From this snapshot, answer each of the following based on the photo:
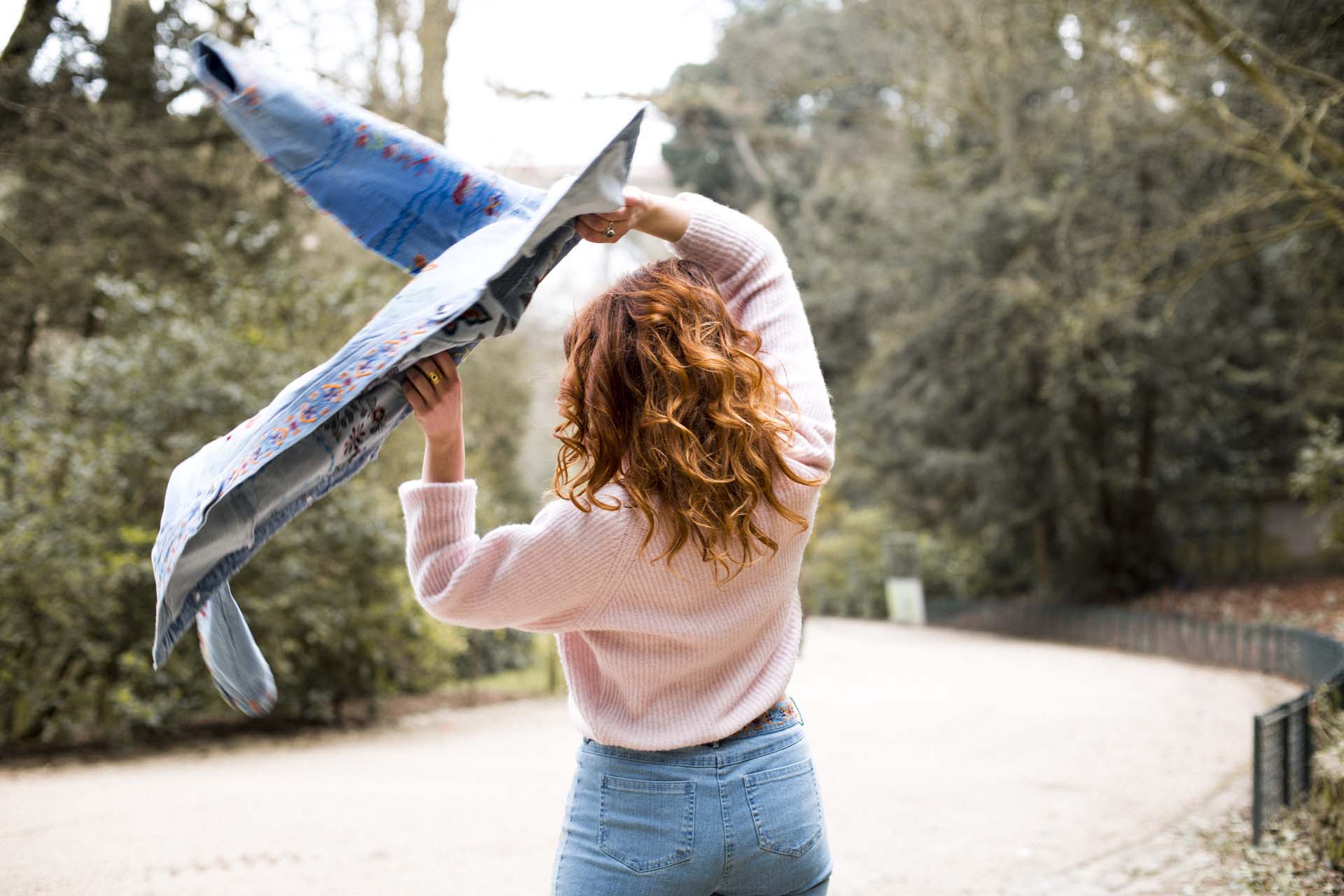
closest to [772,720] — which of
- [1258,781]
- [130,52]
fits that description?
[1258,781]

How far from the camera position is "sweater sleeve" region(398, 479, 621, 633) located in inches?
71.2

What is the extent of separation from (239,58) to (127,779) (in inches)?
339

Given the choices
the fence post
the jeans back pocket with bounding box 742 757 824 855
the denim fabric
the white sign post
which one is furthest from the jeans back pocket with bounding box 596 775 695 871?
the white sign post

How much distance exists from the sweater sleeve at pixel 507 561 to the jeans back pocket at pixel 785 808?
0.39 metres

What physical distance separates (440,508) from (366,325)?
308 mm

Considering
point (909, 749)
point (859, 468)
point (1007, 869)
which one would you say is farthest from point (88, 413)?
point (859, 468)

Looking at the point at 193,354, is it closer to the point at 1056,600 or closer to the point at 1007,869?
the point at 1007,869

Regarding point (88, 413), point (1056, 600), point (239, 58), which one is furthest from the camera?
point (1056, 600)

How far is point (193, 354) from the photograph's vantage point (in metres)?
11.2

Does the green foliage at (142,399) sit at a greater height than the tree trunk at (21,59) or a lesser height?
lesser

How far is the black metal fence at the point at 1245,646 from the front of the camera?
6.29 metres

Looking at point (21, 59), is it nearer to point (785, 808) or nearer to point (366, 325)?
point (366, 325)

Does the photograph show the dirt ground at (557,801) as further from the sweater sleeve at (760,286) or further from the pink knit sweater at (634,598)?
the sweater sleeve at (760,286)

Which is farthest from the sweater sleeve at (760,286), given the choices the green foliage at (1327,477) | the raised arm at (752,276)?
the green foliage at (1327,477)
